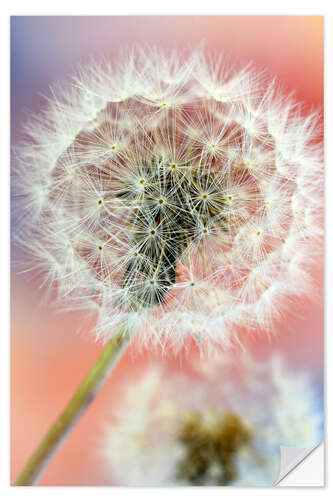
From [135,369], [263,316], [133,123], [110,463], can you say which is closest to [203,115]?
[133,123]

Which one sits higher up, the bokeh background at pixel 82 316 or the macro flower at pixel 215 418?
the bokeh background at pixel 82 316

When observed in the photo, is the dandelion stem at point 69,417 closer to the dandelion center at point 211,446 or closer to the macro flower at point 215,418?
the macro flower at point 215,418

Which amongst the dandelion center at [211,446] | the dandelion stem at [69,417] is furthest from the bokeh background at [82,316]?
the dandelion center at [211,446]

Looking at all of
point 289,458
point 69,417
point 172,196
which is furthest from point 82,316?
point 289,458

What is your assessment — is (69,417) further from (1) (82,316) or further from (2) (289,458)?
(2) (289,458)

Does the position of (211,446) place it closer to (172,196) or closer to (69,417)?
(69,417)
